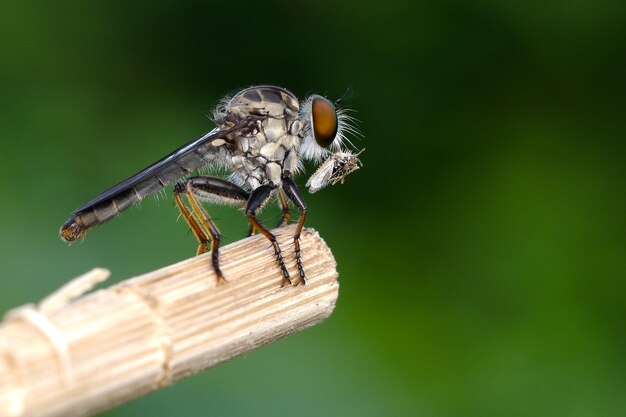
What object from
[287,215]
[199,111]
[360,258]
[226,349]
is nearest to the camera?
[226,349]

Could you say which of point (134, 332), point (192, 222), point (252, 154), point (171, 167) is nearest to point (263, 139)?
point (252, 154)

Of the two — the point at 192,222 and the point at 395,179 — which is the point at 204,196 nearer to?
the point at 192,222

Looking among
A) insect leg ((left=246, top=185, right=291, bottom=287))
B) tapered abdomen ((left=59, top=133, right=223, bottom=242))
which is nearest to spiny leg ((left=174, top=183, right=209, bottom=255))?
tapered abdomen ((left=59, top=133, right=223, bottom=242))

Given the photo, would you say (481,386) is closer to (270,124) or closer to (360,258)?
(360,258)

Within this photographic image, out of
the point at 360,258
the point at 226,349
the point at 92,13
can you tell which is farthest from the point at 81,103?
the point at 226,349

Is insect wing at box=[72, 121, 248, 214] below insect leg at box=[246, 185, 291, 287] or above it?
Answer: above

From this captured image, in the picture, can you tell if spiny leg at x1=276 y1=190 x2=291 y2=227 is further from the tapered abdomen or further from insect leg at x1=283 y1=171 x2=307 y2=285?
the tapered abdomen

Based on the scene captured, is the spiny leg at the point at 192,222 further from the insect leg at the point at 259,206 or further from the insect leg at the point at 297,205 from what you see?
the insect leg at the point at 297,205

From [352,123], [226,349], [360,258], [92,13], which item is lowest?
[226,349]
